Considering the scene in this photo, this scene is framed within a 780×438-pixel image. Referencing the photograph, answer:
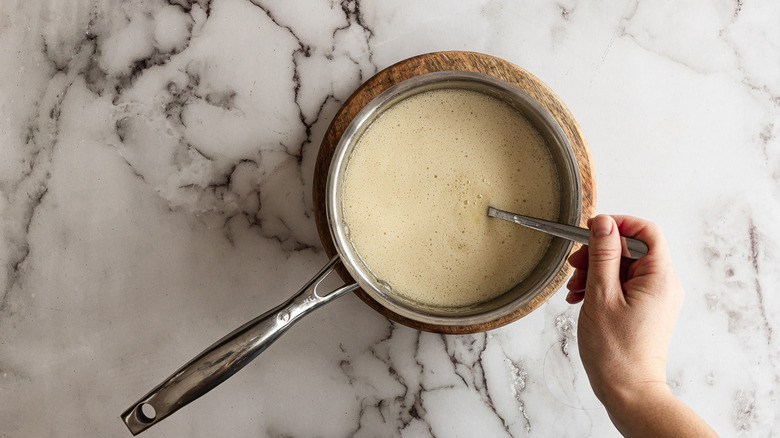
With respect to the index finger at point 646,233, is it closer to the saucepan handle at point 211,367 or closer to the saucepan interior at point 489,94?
the saucepan interior at point 489,94

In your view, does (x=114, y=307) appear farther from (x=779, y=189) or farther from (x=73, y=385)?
(x=779, y=189)

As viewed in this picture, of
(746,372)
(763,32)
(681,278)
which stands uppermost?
(763,32)

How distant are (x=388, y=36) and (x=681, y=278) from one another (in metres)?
0.66

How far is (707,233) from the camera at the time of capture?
0.94 meters

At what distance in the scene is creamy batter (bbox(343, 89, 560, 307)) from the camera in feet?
2.49

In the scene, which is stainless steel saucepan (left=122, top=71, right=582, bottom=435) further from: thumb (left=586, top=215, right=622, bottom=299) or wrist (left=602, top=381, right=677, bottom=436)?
wrist (left=602, top=381, right=677, bottom=436)

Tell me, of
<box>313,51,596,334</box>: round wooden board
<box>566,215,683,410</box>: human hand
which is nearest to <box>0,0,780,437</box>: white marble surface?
<box>313,51,596,334</box>: round wooden board

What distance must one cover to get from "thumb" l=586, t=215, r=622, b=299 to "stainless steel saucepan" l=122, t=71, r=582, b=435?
0.07 m

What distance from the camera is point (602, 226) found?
0.64 meters

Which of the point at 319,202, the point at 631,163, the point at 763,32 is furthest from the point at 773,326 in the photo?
the point at 319,202

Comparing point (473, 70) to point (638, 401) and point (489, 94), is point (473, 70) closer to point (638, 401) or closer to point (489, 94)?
point (489, 94)

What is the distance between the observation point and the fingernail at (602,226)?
64cm

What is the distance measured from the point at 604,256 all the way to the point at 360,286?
1.04 feet

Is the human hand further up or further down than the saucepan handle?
further up
